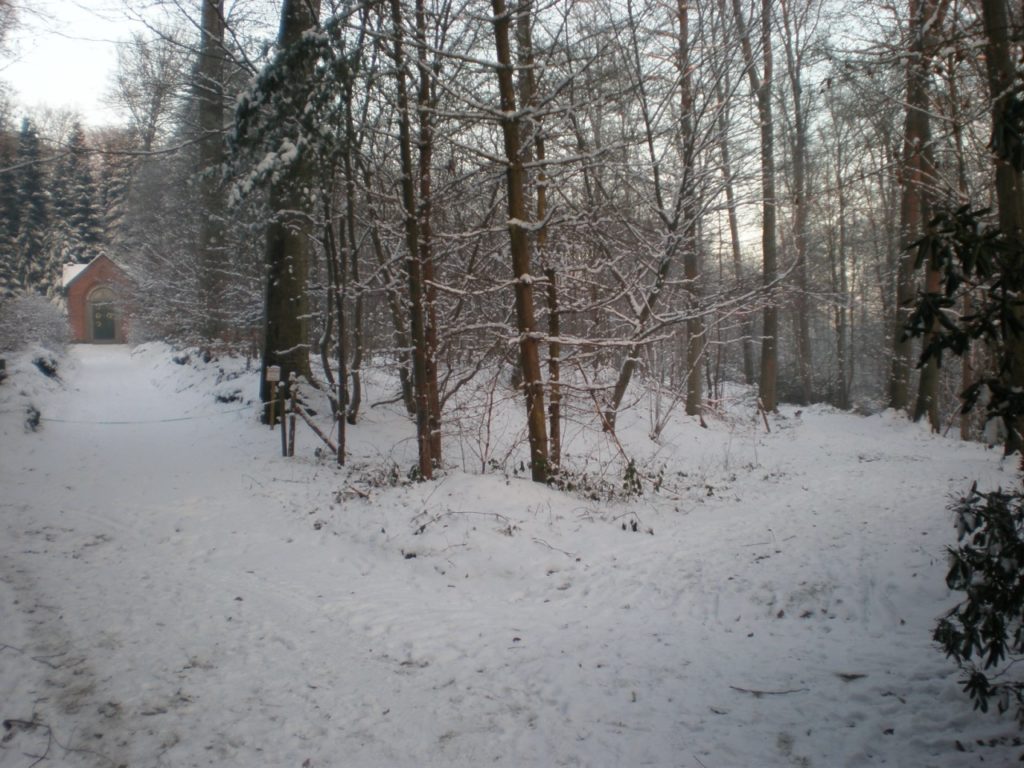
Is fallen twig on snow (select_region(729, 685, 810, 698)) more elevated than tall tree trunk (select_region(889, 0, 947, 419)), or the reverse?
tall tree trunk (select_region(889, 0, 947, 419))

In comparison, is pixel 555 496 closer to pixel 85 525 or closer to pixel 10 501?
pixel 85 525

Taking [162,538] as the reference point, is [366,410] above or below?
above

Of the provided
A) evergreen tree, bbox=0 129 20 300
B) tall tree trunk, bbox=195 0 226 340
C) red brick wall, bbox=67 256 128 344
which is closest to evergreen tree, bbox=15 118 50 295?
evergreen tree, bbox=0 129 20 300

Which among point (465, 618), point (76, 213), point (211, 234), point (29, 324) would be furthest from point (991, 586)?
point (76, 213)

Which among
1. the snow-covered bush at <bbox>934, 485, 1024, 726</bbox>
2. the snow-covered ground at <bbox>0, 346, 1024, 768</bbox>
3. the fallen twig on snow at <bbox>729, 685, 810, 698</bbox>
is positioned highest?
the snow-covered bush at <bbox>934, 485, 1024, 726</bbox>

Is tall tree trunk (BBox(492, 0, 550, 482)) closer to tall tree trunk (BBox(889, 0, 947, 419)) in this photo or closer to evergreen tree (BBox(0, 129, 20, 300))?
tall tree trunk (BBox(889, 0, 947, 419))

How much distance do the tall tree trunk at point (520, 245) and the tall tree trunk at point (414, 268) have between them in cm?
123

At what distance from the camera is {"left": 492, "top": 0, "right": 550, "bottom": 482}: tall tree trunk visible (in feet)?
24.5

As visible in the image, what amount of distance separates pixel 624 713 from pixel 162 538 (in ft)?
16.5

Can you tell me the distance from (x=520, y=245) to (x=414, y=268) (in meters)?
1.41

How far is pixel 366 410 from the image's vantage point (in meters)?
12.9

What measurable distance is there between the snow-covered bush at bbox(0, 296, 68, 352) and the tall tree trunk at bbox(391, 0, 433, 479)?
16715mm

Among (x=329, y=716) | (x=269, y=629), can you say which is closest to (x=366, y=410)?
(x=269, y=629)

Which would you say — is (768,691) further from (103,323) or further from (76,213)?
(76,213)
